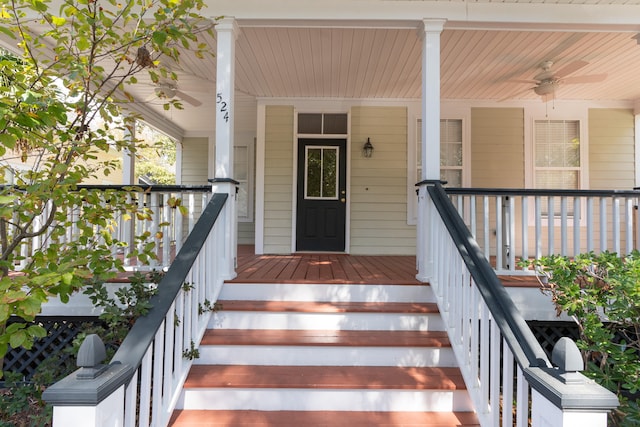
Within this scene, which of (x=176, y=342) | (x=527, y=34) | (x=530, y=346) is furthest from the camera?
(x=527, y=34)

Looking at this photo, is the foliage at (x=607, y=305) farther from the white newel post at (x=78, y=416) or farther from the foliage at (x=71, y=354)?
the foliage at (x=71, y=354)

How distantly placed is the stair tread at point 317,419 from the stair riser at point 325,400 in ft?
0.10

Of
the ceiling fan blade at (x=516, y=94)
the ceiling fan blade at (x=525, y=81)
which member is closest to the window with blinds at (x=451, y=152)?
the ceiling fan blade at (x=516, y=94)

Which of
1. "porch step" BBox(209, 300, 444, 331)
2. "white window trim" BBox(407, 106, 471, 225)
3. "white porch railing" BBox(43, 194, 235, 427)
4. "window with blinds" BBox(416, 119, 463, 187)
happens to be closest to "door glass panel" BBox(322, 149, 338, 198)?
"white window trim" BBox(407, 106, 471, 225)

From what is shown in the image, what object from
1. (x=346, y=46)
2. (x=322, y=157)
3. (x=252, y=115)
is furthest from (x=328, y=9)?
(x=252, y=115)

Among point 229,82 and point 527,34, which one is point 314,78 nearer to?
point 229,82

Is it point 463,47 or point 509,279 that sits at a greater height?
point 463,47

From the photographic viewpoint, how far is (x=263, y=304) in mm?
2979

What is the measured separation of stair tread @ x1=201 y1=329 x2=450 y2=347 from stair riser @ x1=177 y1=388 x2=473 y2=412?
1.12ft

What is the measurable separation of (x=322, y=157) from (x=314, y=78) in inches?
52.3

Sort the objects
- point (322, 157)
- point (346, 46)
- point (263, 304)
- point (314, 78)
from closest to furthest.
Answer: point (263, 304), point (346, 46), point (314, 78), point (322, 157)

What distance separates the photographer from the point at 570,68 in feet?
13.7

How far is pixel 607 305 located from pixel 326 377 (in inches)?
71.0

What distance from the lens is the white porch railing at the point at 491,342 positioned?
1381mm
